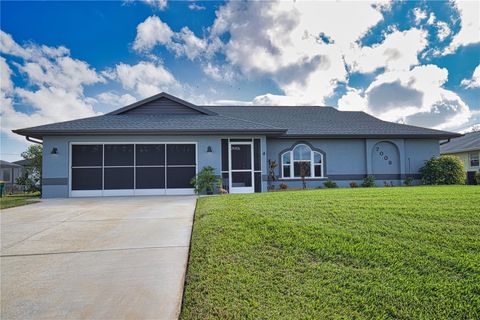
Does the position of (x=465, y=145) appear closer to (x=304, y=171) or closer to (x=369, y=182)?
(x=369, y=182)

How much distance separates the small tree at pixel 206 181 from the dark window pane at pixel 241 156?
3.98 ft

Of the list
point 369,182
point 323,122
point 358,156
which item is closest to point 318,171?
point 358,156

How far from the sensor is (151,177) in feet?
38.9

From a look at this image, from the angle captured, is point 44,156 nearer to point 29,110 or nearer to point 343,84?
point 29,110

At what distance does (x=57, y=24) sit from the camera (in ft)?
40.3

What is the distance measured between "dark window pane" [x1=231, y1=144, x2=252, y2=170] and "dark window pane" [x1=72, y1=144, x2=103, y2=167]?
20.1ft

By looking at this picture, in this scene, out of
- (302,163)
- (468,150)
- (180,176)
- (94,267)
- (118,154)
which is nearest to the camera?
(94,267)

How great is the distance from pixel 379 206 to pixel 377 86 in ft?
48.8

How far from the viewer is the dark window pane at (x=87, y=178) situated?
1148 cm

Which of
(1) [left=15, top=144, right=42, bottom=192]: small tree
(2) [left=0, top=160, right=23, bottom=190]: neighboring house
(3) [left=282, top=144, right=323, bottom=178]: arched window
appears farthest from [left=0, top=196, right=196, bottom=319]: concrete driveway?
(2) [left=0, top=160, right=23, bottom=190]: neighboring house

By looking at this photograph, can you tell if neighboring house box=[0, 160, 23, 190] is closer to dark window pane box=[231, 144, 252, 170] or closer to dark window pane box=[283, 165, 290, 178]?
dark window pane box=[231, 144, 252, 170]

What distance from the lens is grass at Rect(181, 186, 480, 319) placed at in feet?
7.45

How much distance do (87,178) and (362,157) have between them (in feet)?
45.6

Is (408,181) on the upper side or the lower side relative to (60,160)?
lower
